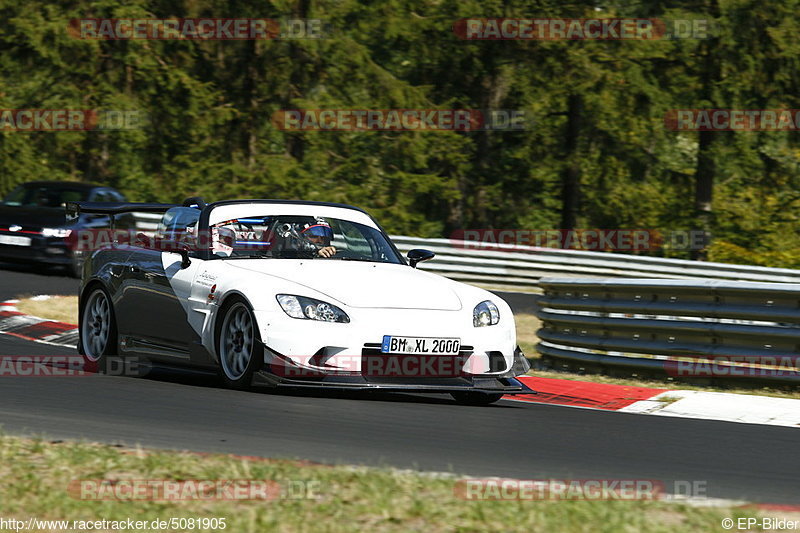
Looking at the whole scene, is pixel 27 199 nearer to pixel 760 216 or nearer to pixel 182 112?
pixel 182 112

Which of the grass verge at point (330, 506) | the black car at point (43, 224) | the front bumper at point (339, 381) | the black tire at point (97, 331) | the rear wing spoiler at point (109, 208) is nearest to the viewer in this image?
the grass verge at point (330, 506)

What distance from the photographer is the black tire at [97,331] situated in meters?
9.97

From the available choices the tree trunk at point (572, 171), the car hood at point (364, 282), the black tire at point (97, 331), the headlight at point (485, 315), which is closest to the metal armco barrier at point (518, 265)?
the tree trunk at point (572, 171)

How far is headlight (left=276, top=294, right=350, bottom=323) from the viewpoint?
26.8 feet

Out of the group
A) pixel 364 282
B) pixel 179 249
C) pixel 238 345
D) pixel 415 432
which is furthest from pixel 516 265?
pixel 415 432

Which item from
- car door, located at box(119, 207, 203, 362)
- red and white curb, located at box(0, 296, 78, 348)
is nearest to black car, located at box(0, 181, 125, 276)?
red and white curb, located at box(0, 296, 78, 348)

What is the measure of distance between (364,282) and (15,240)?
41.8 ft

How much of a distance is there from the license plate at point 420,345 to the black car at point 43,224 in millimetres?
12223

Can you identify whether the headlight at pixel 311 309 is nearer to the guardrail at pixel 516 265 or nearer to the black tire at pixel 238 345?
the black tire at pixel 238 345

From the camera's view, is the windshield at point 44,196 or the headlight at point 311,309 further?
the windshield at point 44,196

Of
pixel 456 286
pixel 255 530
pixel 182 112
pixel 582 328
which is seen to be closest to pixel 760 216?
pixel 182 112

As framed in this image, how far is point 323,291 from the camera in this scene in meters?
8.33

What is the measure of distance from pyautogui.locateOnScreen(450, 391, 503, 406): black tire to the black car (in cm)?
1165

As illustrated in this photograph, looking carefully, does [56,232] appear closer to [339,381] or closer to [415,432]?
[339,381]
